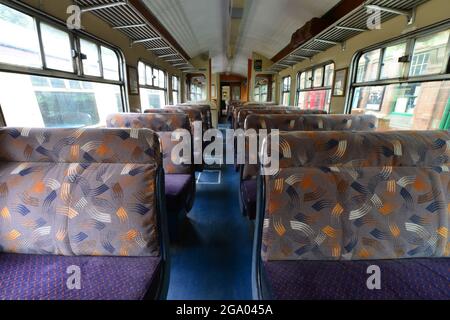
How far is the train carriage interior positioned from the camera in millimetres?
933

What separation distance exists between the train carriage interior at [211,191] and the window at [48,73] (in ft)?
0.05

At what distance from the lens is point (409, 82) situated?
2.38 m

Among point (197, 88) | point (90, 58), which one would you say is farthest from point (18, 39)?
point (197, 88)

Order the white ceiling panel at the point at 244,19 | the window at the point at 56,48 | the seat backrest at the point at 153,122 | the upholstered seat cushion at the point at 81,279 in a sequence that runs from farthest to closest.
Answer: the white ceiling panel at the point at 244,19 → the seat backrest at the point at 153,122 → the window at the point at 56,48 → the upholstered seat cushion at the point at 81,279

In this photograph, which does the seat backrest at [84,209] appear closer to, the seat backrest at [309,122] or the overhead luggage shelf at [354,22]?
the seat backrest at [309,122]

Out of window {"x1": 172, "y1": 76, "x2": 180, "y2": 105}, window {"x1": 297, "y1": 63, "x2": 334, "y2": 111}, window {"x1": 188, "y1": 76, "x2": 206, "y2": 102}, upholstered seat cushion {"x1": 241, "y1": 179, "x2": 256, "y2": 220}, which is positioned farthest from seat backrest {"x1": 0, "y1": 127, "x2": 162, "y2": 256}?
window {"x1": 188, "y1": 76, "x2": 206, "y2": 102}

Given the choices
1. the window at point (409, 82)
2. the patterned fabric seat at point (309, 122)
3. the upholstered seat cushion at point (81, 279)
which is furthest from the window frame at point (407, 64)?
the upholstered seat cushion at point (81, 279)

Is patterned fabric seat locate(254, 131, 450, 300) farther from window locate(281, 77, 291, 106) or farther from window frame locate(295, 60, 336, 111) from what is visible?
window locate(281, 77, 291, 106)

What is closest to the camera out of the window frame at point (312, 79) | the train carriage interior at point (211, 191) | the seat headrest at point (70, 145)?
the train carriage interior at point (211, 191)

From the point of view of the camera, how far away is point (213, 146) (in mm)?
5098

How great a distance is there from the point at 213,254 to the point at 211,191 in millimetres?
1193

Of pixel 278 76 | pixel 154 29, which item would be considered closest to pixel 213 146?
pixel 154 29

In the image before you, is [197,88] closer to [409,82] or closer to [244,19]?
[244,19]

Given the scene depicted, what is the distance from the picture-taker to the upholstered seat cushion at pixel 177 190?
5.32 feet
